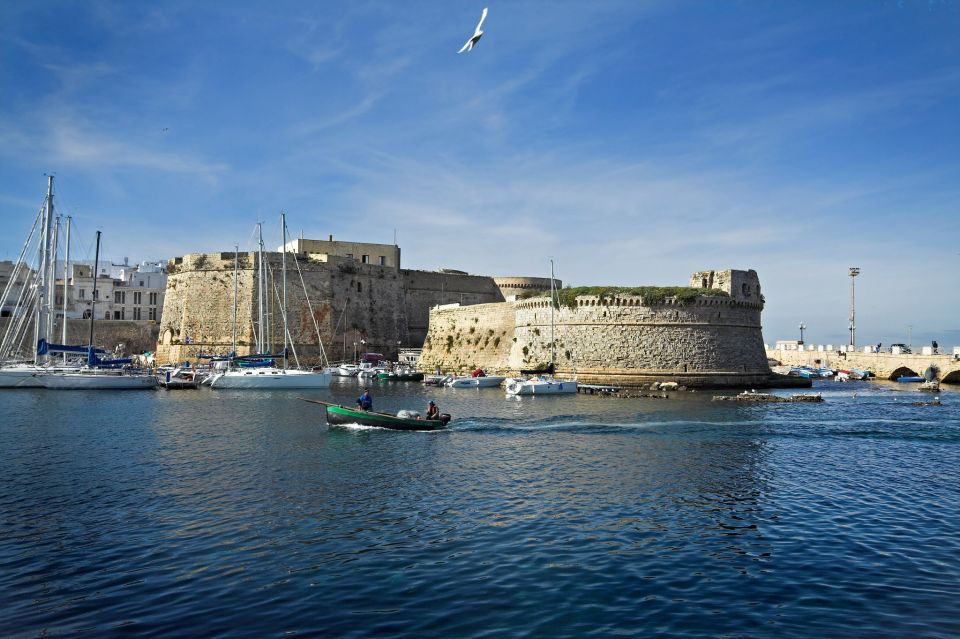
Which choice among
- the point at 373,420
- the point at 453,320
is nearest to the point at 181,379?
the point at 453,320

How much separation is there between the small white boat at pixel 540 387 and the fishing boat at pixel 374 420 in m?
11.9

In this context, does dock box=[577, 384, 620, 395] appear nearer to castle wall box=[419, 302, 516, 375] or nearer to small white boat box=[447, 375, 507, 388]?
small white boat box=[447, 375, 507, 388]

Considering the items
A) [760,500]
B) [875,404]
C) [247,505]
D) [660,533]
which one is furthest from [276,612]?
[875,404]

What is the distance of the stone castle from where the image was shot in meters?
36.5

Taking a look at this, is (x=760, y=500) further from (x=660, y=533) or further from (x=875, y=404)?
(x=875, y=404)

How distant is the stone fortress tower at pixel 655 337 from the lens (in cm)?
3616

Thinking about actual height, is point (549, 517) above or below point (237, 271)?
below

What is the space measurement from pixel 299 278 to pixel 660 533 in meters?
39.3

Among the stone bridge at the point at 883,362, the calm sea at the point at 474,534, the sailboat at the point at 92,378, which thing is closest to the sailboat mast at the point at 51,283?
the sailboat at the point at 92,378

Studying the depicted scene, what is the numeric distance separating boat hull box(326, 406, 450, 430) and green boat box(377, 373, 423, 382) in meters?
20.7

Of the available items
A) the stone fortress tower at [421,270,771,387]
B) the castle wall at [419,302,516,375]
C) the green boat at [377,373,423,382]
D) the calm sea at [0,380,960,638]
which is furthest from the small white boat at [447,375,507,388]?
the calm sea at [0,380,960,638]

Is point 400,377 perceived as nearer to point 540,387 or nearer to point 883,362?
point 540,387

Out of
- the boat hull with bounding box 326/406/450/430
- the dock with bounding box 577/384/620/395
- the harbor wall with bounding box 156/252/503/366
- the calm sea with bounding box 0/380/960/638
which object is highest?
the harbor wall with bounding box 156/252/503/366

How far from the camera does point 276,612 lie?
6.97 m
